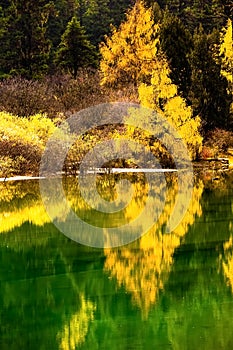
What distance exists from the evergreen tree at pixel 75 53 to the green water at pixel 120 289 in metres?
30.5

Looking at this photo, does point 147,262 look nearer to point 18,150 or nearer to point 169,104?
point 18,150

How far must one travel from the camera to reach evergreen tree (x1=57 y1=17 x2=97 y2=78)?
45888 mm

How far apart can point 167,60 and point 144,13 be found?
239cm

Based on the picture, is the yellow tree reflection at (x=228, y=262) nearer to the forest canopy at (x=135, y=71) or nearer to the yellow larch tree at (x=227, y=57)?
the forest canopy at (x=135, y=71)

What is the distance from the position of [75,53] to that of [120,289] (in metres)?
37.8

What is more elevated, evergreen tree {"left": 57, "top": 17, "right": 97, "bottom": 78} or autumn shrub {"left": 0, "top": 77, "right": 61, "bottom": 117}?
evergreen tree {"left": 57, "top": 17, "right": 97, "bottom": 78}

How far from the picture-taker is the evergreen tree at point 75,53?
45888mm

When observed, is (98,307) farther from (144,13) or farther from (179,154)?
(144,13)

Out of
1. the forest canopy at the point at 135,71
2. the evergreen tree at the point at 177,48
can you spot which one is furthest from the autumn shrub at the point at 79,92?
the evergreen tree at the point at 177,48

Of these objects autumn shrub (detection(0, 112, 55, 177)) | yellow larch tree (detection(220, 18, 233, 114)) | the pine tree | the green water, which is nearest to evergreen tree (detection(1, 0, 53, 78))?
the pine tree

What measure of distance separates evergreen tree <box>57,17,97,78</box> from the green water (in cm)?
3053

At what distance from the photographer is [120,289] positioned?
32.6 feet

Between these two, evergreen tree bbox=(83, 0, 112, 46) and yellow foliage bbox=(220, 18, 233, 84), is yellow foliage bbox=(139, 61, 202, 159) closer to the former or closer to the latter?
yellow foliage bbox=(220, 18, 233, 84)

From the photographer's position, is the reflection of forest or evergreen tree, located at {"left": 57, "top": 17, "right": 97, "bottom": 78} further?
evergreen tree, located at {"left": 57, "top": 17, "right": 97, "bottom": 78}
